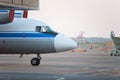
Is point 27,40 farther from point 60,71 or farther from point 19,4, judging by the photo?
point 60,71

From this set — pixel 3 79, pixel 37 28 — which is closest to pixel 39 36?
pixel 37 28

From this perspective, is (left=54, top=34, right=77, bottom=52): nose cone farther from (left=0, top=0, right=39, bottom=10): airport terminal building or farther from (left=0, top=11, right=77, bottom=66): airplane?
(left=0, top=0, right=39, bottom=10): airport terminal building

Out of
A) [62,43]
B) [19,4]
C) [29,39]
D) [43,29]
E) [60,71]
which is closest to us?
[60,71]

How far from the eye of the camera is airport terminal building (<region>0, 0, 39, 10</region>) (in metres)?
30.1

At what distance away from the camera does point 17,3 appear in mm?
31812

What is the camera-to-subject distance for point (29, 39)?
34.6 meters

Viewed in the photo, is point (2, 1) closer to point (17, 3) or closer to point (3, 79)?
point (17, 3)

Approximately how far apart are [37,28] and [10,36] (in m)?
1.89

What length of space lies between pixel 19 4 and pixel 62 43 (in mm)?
4273

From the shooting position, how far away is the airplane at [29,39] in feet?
113

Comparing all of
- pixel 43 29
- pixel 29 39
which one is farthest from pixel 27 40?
pixel 43 29

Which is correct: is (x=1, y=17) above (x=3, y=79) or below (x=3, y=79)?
above

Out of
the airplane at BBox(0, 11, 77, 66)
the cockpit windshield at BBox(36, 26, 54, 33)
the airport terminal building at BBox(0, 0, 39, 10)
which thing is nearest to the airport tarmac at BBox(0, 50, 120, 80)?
the airplane at BBox(0, 11, 77, 66)

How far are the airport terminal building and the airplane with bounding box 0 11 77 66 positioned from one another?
1196 millimetres
